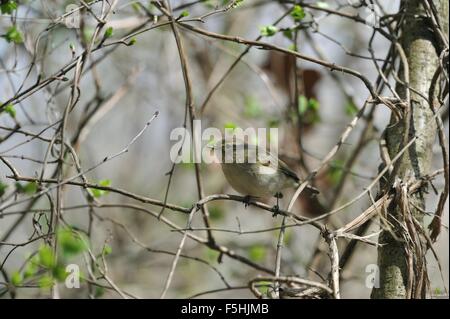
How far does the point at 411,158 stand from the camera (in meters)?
2.84

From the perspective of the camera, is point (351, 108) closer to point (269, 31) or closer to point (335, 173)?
point (335, 173)

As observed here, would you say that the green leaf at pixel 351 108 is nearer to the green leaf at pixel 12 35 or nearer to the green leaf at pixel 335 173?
the green leaf at pixel 335 173

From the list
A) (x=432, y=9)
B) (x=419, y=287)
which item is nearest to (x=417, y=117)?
(x=432, y=9)

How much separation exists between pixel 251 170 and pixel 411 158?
1470mm

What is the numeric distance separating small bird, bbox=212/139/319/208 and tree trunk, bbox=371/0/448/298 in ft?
4.28

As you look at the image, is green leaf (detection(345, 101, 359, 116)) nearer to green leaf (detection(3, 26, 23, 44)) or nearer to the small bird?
the small bird

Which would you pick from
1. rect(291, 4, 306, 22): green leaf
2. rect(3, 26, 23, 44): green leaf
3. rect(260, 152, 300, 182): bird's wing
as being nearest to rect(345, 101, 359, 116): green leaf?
rect(260, 152, 300, 182): bird's wing

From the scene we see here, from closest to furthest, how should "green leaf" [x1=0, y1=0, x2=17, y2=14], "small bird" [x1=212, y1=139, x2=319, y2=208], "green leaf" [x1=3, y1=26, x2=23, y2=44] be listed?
"green leaf" [x1=0, y1=0, x2=17, y2=14]
"green leaf" [x1=3, y1=26, x2=23, y2=44]
"small bird" [x1=212, y1=139, x2=319, y2=208]

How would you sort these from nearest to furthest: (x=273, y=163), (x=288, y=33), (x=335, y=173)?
(x=288, y=33)
(x=273, y=163)
(x=335, y=173)

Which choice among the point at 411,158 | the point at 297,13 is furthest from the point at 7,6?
the point at 411,158

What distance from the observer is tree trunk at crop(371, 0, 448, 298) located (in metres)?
2.60

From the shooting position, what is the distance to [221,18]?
24.8 ft

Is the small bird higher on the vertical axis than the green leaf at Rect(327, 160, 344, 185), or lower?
lower
